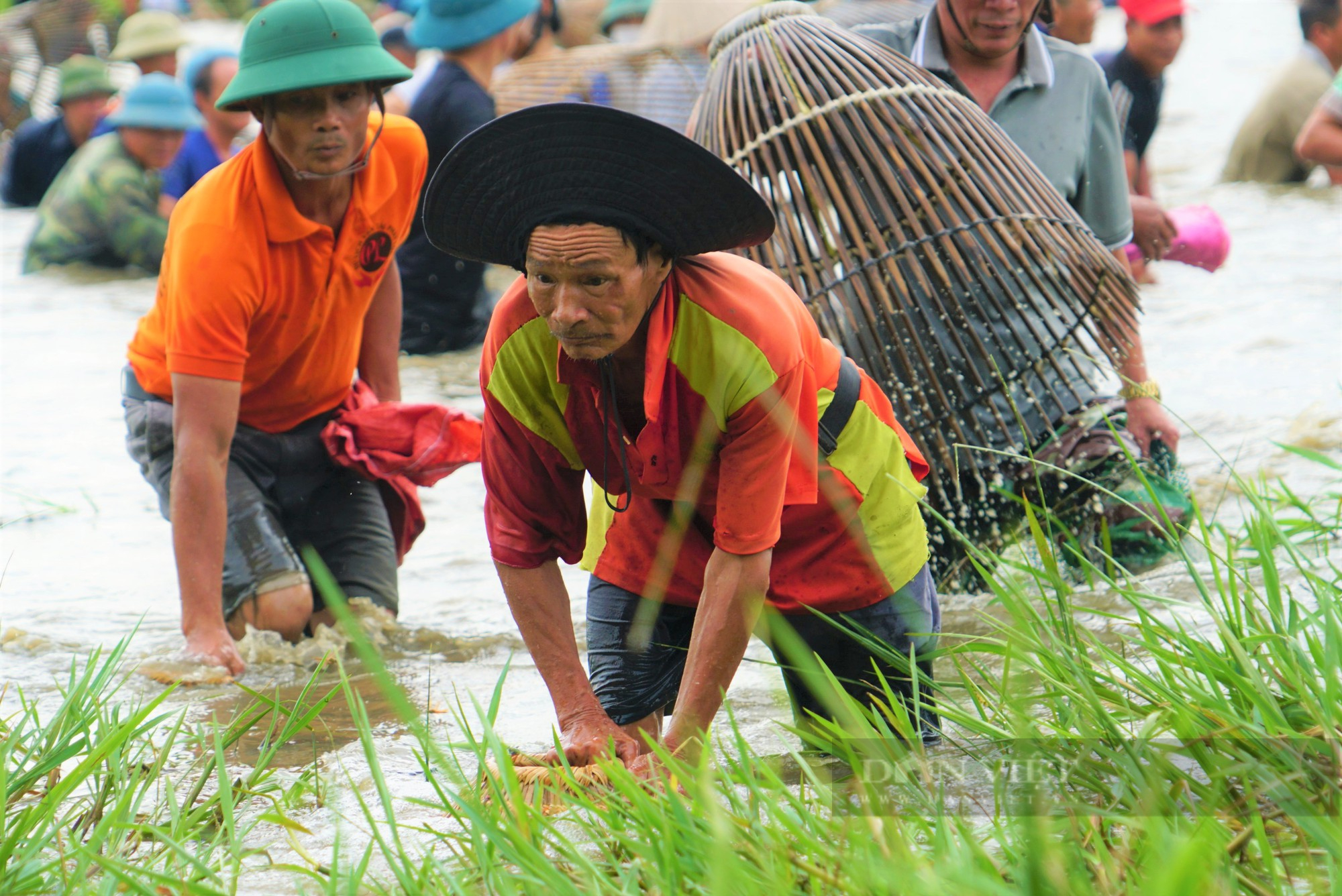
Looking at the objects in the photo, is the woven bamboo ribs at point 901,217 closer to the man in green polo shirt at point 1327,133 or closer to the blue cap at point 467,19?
the blue cap at point 467,19

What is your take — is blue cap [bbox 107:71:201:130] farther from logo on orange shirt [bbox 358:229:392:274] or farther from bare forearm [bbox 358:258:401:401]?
logo on orange shirt [bbox 358:229:392:274]

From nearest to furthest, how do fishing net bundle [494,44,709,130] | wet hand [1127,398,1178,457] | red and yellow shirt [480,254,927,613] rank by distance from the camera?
red and yellow shirt [480,254,927,613] → wet hand [1127,398,1178,457] → fishing net bundle [494,44,709,130]

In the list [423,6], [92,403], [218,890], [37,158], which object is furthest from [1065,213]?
[37,158]

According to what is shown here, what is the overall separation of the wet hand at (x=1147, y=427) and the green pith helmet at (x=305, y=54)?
208 centimetres

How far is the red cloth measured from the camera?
3539 mm

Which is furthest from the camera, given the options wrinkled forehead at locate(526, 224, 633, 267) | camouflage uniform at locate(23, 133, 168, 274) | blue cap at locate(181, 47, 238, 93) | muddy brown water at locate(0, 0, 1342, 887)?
camouflage uniform at locate(23, 133, 168, 274)

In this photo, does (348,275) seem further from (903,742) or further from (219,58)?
(219,58)

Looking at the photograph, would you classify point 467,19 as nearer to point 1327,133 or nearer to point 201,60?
point 201,60

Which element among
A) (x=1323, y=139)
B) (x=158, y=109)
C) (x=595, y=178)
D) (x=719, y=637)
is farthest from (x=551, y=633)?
(x=158, y=109)

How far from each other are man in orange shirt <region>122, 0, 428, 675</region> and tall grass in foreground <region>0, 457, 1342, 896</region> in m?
0.96

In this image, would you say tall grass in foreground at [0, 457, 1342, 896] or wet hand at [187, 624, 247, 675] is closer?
tall grass in foreground at [0, 457, 1342, 896]

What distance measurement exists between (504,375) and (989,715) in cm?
96

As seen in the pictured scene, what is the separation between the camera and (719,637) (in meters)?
2.13

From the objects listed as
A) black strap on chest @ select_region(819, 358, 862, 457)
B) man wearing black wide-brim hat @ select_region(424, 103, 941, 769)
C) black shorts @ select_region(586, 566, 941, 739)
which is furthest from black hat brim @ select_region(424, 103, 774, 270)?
black shorts @ select_region(586, 566, 941, 739)
